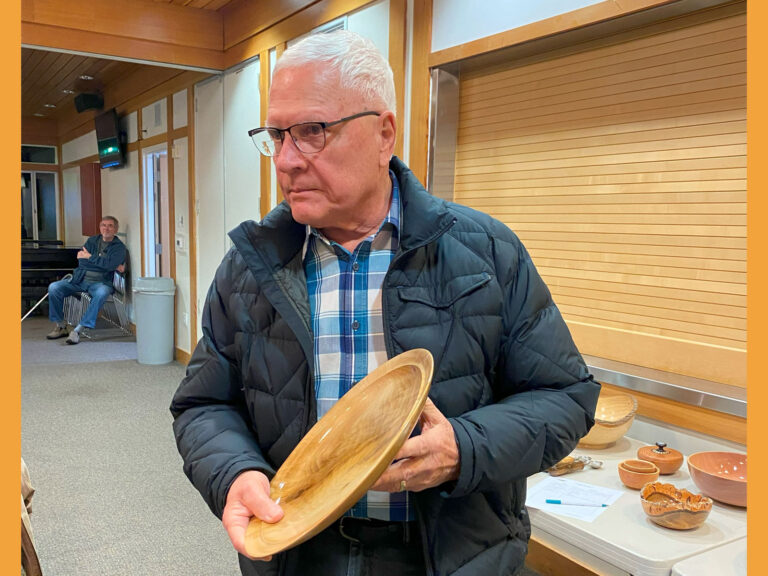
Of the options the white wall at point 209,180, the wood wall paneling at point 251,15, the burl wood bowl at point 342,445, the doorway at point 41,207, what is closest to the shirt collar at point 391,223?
the burl wood bowl at point 342,445

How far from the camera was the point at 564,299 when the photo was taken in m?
2.69

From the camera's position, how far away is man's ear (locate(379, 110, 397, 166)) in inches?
45.3

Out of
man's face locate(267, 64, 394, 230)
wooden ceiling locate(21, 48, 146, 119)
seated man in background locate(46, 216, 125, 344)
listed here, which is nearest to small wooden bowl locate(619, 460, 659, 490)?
man's face locate(267, 64, 394, 230)

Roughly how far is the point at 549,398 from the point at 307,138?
599mm

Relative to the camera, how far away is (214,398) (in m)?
1.18

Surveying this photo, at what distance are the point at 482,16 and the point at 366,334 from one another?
216 centimetres

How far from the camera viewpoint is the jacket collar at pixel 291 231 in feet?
3.66

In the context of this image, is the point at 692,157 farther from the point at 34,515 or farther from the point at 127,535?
the point at 34,515

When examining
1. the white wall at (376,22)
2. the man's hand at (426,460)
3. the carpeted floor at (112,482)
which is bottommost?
the carpeted floor at (112,482)

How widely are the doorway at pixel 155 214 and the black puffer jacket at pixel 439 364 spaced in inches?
250

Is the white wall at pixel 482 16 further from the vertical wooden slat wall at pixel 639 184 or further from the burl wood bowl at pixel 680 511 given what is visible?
the burl wood bowl at pixel 680 511

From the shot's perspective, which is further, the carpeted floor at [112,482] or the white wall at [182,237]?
the white wall at [182,237]

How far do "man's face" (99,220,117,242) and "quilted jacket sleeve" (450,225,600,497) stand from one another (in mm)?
7547

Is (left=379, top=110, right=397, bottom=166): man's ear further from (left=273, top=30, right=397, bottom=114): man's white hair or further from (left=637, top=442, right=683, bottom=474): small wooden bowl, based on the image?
(left=637, top=442, right=683, bottom=474): small wooden bowl
